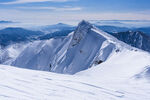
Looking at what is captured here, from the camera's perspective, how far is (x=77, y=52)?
99.1m

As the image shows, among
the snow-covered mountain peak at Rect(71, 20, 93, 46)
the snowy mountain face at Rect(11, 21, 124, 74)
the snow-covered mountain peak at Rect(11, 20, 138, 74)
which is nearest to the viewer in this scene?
the snow-covered mountain peak at Rect(11, 20, 138, 74)

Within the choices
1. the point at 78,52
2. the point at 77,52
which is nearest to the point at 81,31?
the point at 77,52

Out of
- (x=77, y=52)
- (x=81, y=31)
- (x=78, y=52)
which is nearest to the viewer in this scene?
(x=78, y=52)

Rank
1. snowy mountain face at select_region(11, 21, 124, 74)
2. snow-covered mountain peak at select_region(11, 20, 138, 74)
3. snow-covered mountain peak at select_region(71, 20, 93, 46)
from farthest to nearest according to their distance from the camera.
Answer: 1. snow-covered mountain peak at select_region(71, 20, 93, 46)
2. snowy mountain face at select_region(11, 21, 124, 74)
3. snow-covered mountain peak at select_region(11, 20, 138, 74)

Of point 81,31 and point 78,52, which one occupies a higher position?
point 81,31

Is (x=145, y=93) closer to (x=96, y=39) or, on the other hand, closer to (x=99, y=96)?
(x=99, y=96)

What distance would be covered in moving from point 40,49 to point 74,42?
4669 cm

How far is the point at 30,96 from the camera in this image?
9086mm

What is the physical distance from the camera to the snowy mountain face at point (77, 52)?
77.1 meters

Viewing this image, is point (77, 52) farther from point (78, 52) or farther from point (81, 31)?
point (81, 31)

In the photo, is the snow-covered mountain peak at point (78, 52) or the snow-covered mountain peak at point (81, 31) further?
the snow-covered mountain peak at point (81, 31)

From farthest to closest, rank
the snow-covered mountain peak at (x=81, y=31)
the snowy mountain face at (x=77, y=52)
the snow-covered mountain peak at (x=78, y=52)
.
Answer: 1. the snow-covered mountain peak at (x=81, y=31)
2. the snowy mountain face at (x=77, y=52)
3. the snow-covered mountain peak at (x=78, y=52)

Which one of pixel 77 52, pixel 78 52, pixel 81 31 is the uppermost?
pixel 81 31

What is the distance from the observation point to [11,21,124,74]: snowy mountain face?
77.1m
